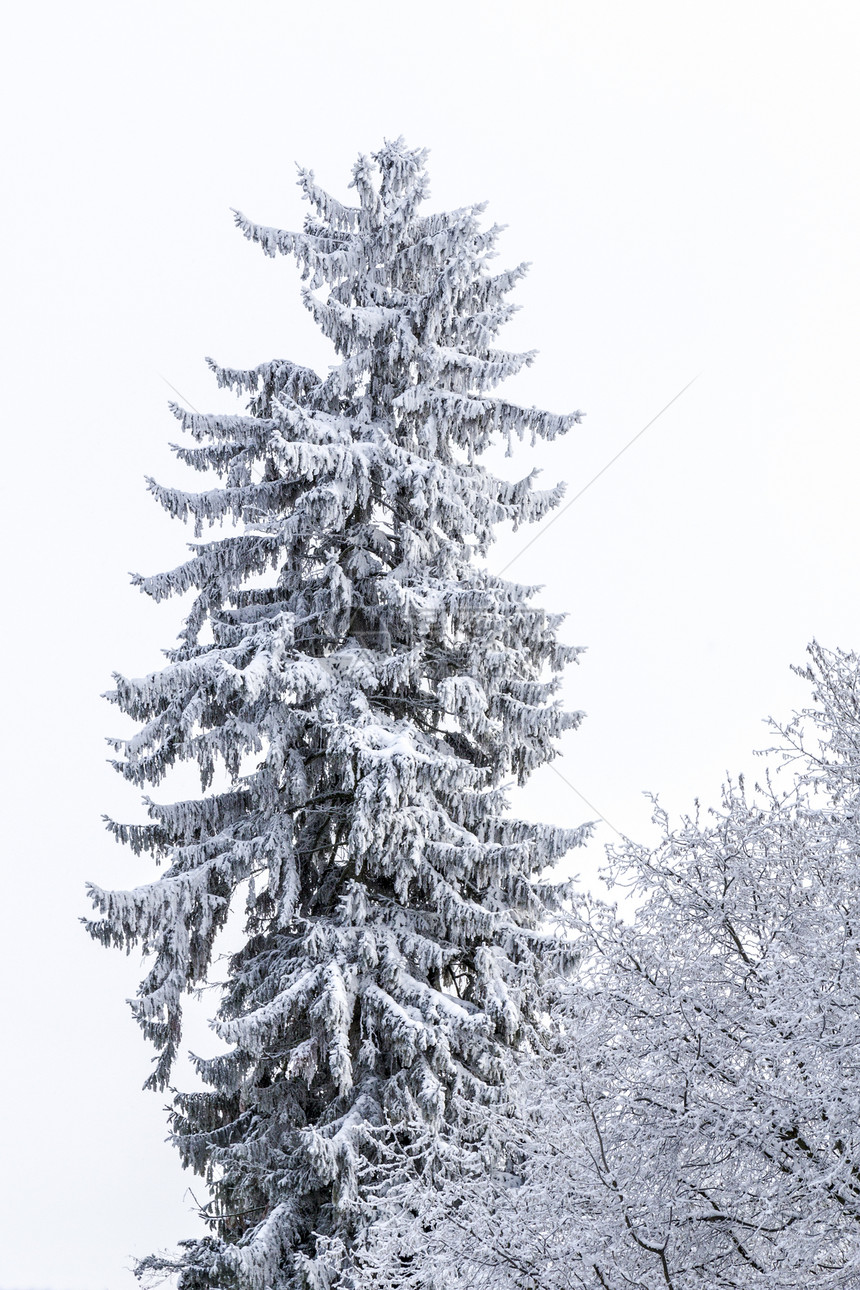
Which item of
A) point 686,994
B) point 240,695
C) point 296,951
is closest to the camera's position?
point 686,994

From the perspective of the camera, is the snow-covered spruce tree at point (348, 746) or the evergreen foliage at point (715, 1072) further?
the snow-covered spruce tree at point (348, 746)

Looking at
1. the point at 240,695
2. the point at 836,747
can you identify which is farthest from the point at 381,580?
the point at 836,747

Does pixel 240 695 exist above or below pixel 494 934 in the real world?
above

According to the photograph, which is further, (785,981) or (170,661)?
(170,661)

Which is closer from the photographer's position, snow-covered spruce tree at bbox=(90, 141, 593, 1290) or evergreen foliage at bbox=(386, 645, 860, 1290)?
evergreen foliage at bbox=(386, 645, 860, 1290)

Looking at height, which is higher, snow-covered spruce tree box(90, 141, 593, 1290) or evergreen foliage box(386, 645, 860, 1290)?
snow-covered spruce tree box(90, 141, 593, 1290)

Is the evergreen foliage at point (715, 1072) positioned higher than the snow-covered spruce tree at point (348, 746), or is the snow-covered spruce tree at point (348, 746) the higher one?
the snow-covered spruce tree at point (348, 746)

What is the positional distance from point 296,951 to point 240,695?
8.49 feet

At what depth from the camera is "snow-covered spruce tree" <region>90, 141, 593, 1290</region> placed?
9.93 meters

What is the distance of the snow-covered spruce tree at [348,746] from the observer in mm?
9930

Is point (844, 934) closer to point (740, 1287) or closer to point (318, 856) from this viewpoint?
point (740, 1287)

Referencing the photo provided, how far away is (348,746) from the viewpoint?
10.2 meters

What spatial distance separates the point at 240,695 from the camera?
1034 centimetres

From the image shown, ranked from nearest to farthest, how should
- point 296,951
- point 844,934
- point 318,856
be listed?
point 844,934, point 296,951, point 318,856
